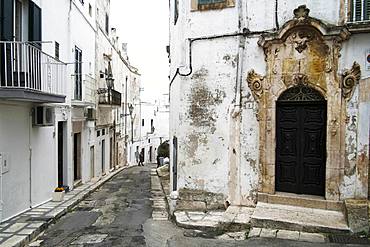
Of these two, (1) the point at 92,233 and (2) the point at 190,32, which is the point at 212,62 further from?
(1) the point at 92,233

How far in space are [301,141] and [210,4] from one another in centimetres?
379

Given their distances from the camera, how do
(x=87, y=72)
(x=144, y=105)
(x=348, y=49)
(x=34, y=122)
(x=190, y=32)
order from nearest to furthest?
(x=348, y=49), (x=190, y=32), (x=34, y=122), (x=87, y=72), (x=144, y=105)

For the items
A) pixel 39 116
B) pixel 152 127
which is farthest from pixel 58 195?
pixel 152 127

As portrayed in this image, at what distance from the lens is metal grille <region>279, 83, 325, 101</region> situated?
7988 millimetres

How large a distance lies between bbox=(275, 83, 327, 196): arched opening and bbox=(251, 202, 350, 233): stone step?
583 mm

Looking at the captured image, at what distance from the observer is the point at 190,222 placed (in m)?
7.90

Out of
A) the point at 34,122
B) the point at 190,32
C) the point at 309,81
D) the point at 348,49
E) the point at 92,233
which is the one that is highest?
the point at 190,32

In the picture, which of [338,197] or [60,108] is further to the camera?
[60,108]

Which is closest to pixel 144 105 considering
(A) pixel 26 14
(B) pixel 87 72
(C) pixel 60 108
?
(B) pixel 87 72

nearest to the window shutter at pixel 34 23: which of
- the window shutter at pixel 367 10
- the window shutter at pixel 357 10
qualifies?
the window shutter at pixel 357 10

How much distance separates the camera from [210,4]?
8.69 meters

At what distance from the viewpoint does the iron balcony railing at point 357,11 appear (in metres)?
7.45

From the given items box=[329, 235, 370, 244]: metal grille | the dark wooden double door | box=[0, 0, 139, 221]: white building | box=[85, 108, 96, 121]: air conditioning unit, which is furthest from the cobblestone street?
box=[85, 108, 96, 121]: air conditioning unit

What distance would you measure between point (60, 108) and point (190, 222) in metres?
6.57
